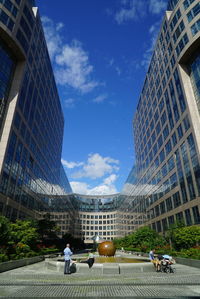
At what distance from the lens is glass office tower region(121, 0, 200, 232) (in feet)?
131

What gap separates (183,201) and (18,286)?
39.8m

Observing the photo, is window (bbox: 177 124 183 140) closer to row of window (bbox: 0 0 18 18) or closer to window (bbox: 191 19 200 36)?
window (bbox: 191 19 200 36)

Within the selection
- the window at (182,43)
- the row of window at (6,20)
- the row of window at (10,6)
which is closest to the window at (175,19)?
the window at (182,43)

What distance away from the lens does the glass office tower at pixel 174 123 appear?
40031 millimetres

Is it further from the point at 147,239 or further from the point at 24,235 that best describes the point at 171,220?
the point at 24,235

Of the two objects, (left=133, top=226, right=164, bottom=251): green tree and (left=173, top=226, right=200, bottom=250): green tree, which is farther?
(left=133, top=226, right=164, bottom=251): green tree

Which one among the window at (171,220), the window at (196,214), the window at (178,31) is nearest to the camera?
the window at (196,214)

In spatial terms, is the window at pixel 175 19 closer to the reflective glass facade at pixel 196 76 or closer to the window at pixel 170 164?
the reflective glass facade at pixel 196 76

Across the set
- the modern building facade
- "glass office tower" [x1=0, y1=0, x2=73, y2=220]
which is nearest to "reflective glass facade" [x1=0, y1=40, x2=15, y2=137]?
"glass office tower" [x1=0, y1=0, x2=73, y2=220]

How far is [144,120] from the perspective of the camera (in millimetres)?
77938

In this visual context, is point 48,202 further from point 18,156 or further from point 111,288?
point 111,288

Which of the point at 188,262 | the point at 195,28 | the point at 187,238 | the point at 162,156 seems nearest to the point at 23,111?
the point at 162,156

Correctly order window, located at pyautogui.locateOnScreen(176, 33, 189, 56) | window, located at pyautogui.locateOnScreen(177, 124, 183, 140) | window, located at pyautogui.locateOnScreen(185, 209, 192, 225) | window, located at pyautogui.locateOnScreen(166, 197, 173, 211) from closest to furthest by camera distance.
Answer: window, located at pyautogui.locateOnScreen(185, 209, 192, 225) → window, located at pyautogui.locateOnScreen(176, 33, 189, 56) → window, located at pyautogui.locateOnScreen(177, 124, 183, 140) → window, located at pyautogui.locateOnScreen(166, 197, 173, 211)

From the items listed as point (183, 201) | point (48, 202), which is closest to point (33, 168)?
point (48, 202)
